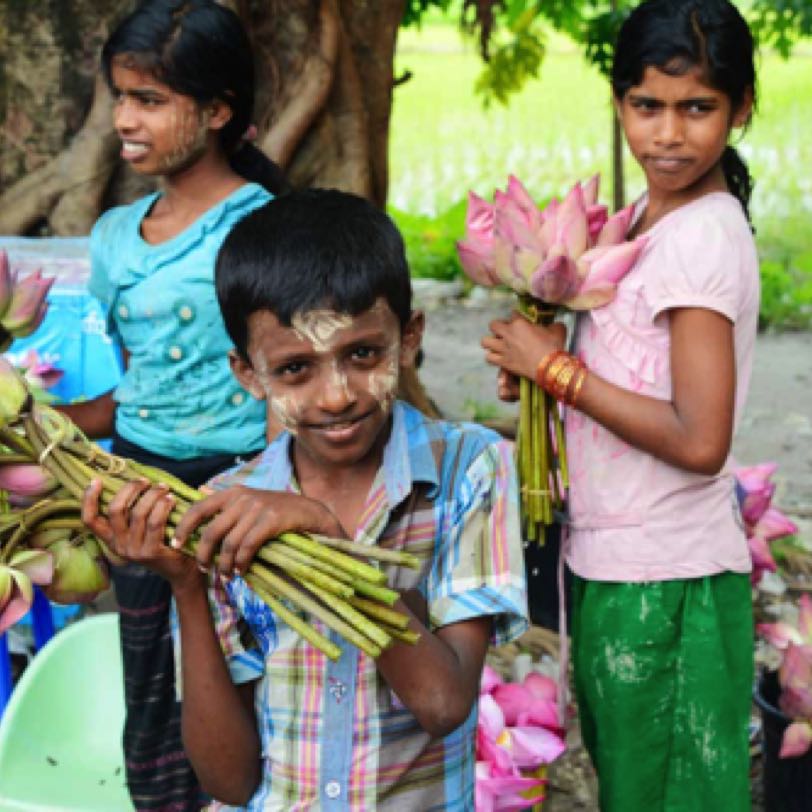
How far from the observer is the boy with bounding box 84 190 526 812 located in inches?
60.4

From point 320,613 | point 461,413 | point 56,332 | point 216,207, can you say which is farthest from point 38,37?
point 320,613

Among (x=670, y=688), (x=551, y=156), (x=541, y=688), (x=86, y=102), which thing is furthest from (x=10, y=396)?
(x=551, y=156)

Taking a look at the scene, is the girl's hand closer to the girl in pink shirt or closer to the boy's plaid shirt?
the girl in pink shirt

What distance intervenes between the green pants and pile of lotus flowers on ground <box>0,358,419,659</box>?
79 cm

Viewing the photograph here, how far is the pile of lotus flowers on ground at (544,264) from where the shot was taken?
1974 mm

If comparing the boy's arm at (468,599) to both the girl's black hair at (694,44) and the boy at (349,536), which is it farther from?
the girl's black hair at (694,44)

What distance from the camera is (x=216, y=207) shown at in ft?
7.51

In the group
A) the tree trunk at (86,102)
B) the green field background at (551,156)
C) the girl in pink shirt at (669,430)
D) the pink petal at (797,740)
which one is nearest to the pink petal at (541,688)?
the girl in pink shirt at (669,430)

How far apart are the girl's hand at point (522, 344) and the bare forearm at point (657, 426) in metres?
0.08

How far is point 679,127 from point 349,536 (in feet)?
2.80

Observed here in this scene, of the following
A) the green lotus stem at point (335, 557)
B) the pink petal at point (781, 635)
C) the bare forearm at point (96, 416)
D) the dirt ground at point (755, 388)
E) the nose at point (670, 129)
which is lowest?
the dirt ground at point (755, 388)

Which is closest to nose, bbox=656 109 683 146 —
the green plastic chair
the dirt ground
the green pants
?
the green pants

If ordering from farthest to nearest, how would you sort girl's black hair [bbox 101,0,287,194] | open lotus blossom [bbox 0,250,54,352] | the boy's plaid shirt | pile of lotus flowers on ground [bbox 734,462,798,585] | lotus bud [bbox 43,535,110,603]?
pile of lotus flowers on ground [bbox 734,462,798,585], girl's black hair [bbox 101,0,287,194], open lotus blossom [bbox 0,250,54,352], the boy's plaid shirt, lotus bud [bbox 43,535,110,603]

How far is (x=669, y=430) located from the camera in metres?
1.96
